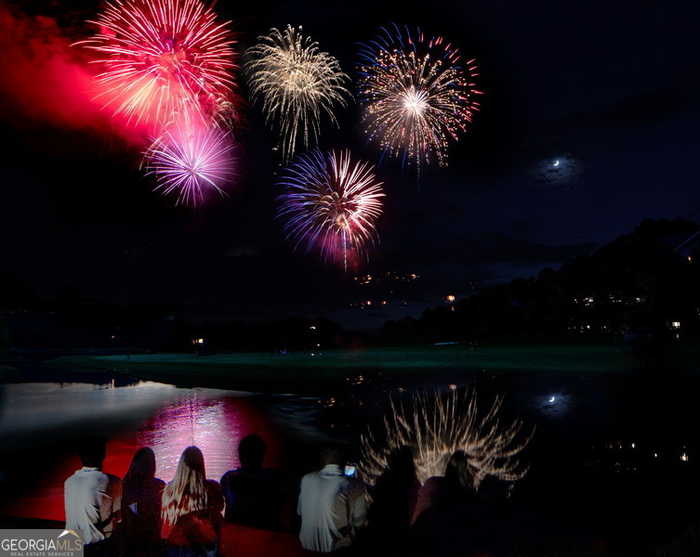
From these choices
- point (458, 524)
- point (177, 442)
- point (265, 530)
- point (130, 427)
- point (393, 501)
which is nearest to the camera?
point (458, 524)

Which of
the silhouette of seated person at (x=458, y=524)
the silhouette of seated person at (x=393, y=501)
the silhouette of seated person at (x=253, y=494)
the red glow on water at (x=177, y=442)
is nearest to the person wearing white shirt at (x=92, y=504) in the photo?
the silhouette of seated person at (x=253, y=494)

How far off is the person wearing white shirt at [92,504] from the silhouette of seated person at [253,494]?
50.4 inches

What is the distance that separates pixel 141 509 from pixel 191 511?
0.74 meters

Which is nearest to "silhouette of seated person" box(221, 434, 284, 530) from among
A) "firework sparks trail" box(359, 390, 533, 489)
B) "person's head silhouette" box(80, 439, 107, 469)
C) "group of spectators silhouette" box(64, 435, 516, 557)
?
"group of spectators silhouette" box(64, 435, 516, 557)

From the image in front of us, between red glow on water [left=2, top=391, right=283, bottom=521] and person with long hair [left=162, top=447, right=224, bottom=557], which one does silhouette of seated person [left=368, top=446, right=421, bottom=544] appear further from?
red glow on water [left=2, top=391, right=283, bottom=521]

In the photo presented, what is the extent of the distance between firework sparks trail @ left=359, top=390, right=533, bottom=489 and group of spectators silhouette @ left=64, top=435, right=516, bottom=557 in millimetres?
5299

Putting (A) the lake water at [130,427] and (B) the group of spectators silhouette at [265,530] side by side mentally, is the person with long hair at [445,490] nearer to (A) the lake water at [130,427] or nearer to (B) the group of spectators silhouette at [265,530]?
(B) the group of spectators silhouette at [265,530]

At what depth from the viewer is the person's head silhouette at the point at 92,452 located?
17.7 feet

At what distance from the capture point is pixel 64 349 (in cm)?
8375

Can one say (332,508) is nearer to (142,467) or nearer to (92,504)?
(142,467)

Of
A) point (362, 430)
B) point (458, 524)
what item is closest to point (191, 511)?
point (458, 524)

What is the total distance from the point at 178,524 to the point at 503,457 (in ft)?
37.3

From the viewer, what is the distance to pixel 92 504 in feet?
17.6

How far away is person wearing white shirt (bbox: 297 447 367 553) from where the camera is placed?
203 inches
